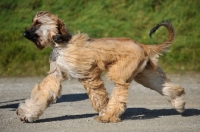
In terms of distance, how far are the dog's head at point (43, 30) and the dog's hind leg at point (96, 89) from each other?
0.61 m

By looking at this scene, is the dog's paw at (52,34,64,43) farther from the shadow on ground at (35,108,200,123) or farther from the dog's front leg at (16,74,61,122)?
the shadow on ground at (35,108,200,123)

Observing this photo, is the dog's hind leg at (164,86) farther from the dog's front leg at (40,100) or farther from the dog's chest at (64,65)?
the dog's front leg at (40,100)

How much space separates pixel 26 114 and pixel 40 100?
228 mm

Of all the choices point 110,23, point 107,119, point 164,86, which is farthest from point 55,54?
point 110,23

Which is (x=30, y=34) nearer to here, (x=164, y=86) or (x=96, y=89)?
(x=96, y=89)

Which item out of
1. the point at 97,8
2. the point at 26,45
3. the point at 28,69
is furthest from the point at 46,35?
the point at 97,8

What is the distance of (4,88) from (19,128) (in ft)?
12.0

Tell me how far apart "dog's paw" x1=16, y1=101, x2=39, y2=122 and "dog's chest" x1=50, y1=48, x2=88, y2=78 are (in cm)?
55

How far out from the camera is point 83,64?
20.9ft

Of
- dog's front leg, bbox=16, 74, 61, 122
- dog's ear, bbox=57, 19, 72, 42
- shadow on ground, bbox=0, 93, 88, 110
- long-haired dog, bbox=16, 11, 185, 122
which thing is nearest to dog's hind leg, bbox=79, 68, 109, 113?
long-haired dog, bbox=16, 11, 185, 122

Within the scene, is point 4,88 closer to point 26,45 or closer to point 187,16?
point 26,45

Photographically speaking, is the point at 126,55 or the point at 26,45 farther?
the point at 26,45

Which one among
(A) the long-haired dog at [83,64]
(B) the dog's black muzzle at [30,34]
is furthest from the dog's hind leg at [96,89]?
(B) the dog's black muzzle at [30,34]

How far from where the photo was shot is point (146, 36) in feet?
43.2
